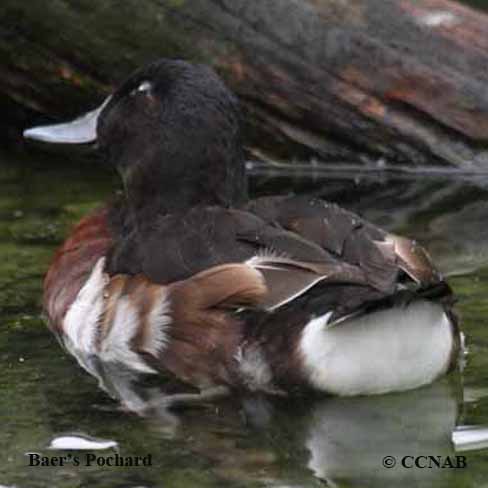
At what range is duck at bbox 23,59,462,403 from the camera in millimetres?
5469

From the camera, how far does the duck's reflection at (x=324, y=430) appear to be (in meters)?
5.01

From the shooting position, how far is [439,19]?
8422 millimetres

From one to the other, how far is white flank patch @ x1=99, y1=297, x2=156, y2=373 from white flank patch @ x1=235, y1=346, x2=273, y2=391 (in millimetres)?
444

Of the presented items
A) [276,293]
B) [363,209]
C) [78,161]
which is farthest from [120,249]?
[78,161]

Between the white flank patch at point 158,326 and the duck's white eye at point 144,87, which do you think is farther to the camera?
the duck's white eye at point 144,87

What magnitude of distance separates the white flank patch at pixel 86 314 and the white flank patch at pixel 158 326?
13.7 inches

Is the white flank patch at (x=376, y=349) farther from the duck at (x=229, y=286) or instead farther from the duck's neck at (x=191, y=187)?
the duck's neck at (x=191, y=187)

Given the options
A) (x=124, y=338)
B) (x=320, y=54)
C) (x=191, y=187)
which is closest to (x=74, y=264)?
(x=191, y=187)

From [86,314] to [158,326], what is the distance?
1.71ft

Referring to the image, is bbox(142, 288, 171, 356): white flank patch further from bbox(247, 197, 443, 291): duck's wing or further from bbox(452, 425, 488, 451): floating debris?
bbox(452, 425, 488, 451): floating debris

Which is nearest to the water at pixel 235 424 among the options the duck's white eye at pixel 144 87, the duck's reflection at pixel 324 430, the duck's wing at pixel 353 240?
the duck's reflection at pixel 324 430

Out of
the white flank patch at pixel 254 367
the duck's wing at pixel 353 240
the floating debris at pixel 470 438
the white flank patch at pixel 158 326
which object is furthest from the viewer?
the white flank patch at pixel 158 326

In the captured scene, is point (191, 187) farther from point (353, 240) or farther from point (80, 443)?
point (80, 443)

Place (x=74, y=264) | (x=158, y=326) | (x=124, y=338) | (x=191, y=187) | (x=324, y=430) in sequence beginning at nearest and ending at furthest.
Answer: (x=324, y=430)
(x=158, y=326)
(x=124, y=338)
(x=191, y=187)
(x=74, y=264)
